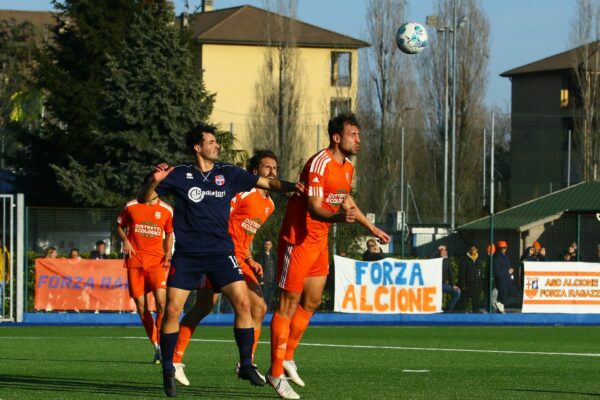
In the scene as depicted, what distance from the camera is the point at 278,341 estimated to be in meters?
10.7

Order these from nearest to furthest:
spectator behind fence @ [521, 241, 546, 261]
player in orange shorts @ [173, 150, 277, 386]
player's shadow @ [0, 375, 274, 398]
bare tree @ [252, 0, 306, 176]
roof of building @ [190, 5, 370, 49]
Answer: player's shadow @ [0, 375, 274, 398] < player in orange shorts @ [173, 150, 277, 386] < spectator behind fence @ [521, 241, 546, 261] < bare tree @ [252, 0, 306, 176] < roof of building @ [190, 5, 370, 49]

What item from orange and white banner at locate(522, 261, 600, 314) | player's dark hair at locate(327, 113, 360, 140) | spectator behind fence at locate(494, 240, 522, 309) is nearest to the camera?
player's dark hair at locate(327, 113, 360, 140)

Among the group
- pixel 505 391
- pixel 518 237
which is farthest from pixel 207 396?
pixel 518 237

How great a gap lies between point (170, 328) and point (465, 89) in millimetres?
56781

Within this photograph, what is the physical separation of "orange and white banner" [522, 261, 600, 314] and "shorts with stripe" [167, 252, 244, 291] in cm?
1887

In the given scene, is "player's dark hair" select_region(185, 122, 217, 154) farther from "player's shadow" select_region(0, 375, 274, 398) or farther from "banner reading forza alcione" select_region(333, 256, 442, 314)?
"banner reading forza alcione" select_region(333, 256, 442, 314)

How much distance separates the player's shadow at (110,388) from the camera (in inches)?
405

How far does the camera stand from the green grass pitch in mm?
10586

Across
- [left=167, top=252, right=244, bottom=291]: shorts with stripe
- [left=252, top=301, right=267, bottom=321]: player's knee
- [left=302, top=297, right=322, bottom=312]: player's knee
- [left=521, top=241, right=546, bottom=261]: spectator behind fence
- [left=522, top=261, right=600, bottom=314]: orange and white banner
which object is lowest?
[left=522, top=261, right=600, bottom=314]: orange and white banner

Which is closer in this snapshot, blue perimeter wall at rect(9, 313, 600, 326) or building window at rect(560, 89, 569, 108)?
blue perimeter wall at rect(9, 313, 600, 326)

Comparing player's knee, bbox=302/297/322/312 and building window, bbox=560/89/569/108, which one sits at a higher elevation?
building window, bbox=560/89/569/108

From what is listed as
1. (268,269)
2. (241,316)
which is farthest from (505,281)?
(241,316)

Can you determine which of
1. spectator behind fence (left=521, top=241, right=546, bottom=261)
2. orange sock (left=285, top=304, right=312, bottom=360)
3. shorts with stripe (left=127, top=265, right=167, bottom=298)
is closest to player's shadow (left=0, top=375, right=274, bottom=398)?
orange sock (left=285, top=304, right=312, bottom=360)

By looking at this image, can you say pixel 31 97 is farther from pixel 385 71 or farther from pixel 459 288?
pixel 459 288
